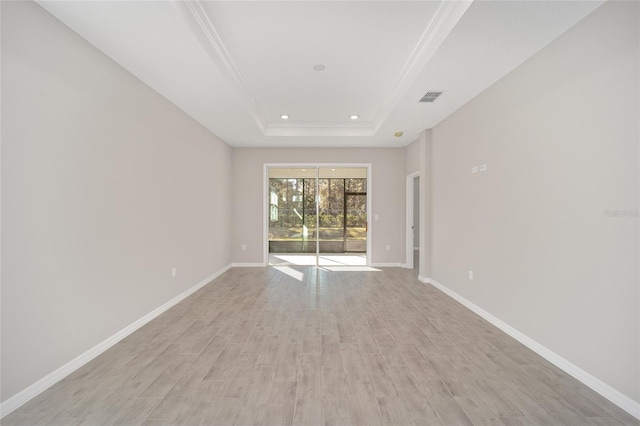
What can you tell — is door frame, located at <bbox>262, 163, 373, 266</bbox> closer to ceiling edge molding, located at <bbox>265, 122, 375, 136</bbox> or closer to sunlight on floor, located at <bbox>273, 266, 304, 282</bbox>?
sunlight on floor, located at <bbox>273, 266, 304, 282</bbox>

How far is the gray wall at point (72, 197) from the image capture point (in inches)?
71.3

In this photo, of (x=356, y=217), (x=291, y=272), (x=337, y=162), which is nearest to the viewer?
(x=291, y=272)

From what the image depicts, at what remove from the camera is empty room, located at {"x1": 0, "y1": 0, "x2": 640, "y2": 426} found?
1.83 metres

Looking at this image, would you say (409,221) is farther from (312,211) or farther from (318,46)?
(318,46)

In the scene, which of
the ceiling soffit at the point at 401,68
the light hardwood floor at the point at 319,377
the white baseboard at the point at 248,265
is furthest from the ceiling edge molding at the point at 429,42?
the white baseboard at the point at 248,265

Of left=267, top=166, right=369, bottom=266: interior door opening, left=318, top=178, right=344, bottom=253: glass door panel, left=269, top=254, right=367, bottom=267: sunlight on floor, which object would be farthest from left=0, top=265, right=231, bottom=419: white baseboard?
left=318, top=178, right=344, bottom=253: glass door panel

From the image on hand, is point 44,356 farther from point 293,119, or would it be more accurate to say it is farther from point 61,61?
point 293,119

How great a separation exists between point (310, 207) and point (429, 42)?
4.50 meters

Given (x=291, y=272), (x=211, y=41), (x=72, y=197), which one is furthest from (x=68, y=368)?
(x=291, y=272)

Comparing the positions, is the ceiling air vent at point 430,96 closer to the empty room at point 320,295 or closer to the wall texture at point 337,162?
the empty room at point 320,295

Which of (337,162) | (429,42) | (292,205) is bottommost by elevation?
(292,205)

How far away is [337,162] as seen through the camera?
6309 millimetres

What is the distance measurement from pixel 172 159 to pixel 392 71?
301 cm

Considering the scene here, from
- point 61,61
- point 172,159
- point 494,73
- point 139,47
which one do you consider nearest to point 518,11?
point 494,73
